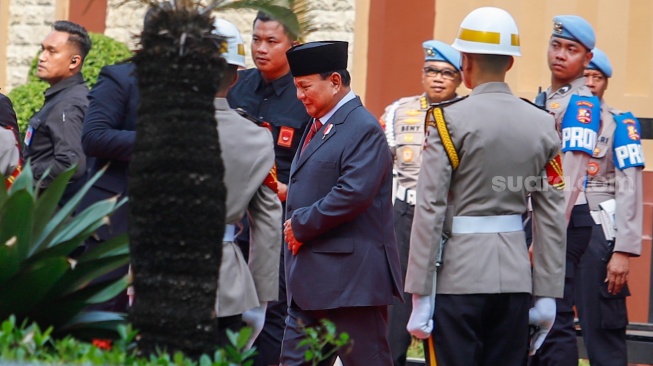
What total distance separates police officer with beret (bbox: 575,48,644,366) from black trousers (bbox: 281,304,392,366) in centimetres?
215

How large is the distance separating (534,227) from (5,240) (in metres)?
2.40

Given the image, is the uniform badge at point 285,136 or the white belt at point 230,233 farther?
the uniform badge at point 285,136

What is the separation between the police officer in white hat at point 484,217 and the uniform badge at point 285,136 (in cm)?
143

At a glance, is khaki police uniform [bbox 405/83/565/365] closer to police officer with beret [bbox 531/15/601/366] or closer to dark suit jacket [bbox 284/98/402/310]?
dark suit jacket [bbox 284/98/402/310]

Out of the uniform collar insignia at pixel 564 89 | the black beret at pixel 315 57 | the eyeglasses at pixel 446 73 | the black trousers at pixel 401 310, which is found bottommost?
the black trousers at pixel 401 310

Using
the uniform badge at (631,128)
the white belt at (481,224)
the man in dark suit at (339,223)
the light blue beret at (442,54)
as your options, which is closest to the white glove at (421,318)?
the man in dark suit at (339,223)

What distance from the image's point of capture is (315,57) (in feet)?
18.2

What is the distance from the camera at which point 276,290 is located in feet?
18.4

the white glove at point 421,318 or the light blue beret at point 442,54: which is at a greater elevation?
the light blue beret at point 442,54

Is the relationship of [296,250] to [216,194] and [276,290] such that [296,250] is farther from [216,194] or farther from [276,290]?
[216,194]

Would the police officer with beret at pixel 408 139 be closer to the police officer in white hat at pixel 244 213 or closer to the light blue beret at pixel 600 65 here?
the light blue beret at pixel 600 65

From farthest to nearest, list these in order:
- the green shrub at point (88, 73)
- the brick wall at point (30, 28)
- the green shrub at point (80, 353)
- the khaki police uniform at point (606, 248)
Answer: the brick wall at point (30, 28)
the green shrub at point (88, 73)
the khaki police uniform at point (606, 248)
the green shrub at point (80, 353)

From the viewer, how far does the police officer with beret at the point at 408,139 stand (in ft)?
25.7

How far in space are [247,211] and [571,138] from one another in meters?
1.93
